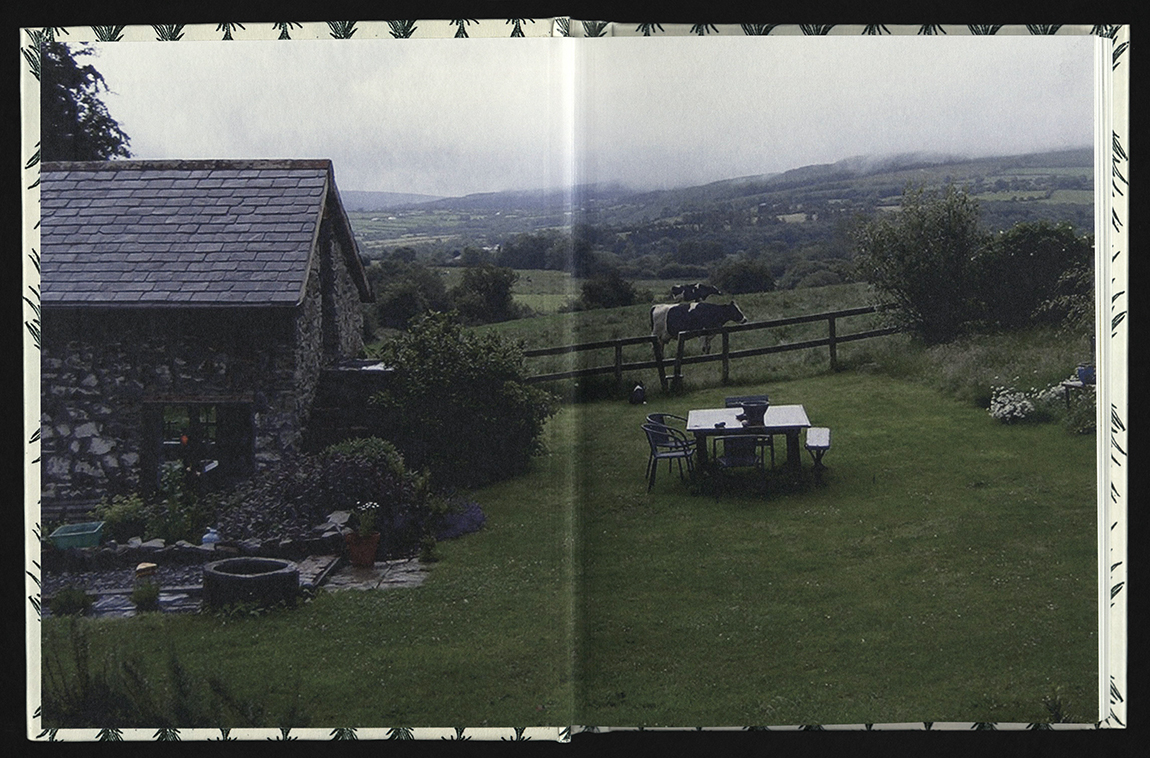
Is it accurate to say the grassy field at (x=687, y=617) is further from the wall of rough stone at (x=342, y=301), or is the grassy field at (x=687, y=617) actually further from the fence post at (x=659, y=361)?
the wall of rough stone at (x=342, y=301)

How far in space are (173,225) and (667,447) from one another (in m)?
3.18

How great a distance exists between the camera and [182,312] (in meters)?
6.10

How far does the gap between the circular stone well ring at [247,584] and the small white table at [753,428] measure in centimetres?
247

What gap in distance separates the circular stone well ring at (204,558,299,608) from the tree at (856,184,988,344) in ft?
12.6

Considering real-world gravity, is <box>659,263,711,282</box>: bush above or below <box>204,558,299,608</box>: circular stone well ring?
above

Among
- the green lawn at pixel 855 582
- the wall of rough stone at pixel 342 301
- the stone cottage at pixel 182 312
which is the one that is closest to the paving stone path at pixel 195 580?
the stone cottage at pixel 182 312

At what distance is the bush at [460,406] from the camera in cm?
617

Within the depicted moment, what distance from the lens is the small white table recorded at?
623 centimetres

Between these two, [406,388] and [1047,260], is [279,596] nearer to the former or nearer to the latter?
[406,388]

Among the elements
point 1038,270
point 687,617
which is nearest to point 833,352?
point 1038,270

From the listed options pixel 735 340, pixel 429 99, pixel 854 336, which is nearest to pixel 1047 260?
pixel 854 336

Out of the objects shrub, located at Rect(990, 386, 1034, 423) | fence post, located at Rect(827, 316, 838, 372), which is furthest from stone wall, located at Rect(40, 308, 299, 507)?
shrub, located at Rect(990, 386, 1034, 423)

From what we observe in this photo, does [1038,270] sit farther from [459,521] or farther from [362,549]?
[362,549]

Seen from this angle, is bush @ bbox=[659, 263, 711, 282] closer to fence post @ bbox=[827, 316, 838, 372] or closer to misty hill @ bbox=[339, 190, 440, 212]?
fence post @ bbox=[827, 316, 838, 372]
